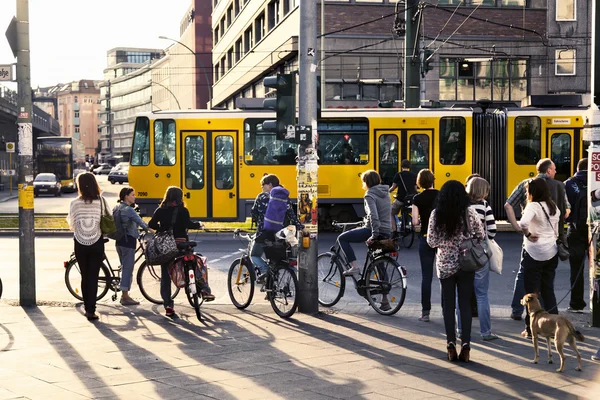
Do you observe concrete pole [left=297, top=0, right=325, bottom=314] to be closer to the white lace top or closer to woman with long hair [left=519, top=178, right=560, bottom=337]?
the white lace top

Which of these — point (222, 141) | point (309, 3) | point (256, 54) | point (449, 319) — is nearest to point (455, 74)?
point (256, 54)

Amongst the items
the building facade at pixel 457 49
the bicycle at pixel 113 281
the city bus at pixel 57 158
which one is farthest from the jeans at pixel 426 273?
the city bus at pixel 57 158

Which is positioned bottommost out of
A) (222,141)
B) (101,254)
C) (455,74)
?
(101,254)

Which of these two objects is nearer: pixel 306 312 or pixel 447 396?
pixel 447 396

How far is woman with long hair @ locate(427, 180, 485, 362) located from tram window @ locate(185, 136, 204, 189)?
15.3m

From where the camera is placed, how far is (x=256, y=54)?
47.6 m

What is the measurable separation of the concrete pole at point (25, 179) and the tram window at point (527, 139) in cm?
1431

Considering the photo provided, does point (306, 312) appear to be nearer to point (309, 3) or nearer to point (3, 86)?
point (309, 3)

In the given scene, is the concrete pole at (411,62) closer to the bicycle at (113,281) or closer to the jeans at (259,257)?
the bicycle at (113,281)

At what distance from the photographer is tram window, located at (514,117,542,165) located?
22.8 meters

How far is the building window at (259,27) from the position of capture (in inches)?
1858

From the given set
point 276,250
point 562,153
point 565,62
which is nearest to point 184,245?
point 276,250

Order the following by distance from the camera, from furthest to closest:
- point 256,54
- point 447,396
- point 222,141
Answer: point 256,54
point 222,141
point 447,396

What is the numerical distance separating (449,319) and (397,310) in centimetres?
250
